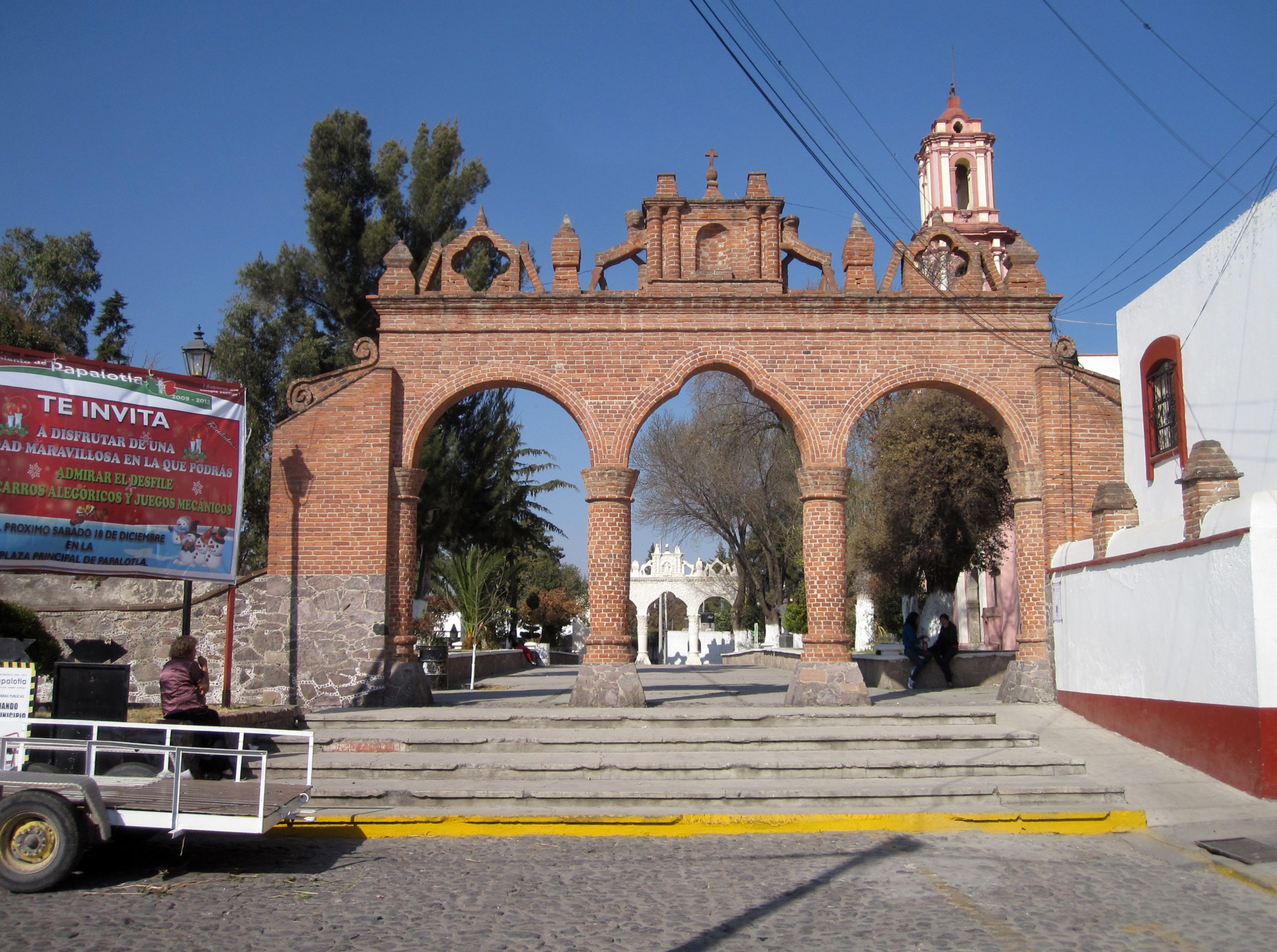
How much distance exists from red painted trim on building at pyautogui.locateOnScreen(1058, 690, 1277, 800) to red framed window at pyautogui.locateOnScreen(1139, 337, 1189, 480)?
307cm

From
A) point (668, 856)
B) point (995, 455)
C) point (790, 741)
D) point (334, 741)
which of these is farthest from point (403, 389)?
point (995, 455)

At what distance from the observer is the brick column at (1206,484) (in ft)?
33.5

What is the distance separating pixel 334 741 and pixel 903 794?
5.93 metres

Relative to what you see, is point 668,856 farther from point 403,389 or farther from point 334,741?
point 403,389

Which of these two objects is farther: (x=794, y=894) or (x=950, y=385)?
(x=950, y=385)

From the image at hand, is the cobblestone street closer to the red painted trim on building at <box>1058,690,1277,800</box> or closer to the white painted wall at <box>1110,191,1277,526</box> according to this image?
the red painted trim on building at <box>1058,690,1277,800</box>

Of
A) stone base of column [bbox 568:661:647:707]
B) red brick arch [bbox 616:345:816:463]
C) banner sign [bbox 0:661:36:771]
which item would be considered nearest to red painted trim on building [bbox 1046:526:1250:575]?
red brick arch [bbox 616:345:816:463]

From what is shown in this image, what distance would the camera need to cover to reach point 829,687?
44.1ft

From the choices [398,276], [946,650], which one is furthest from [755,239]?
[946,650]

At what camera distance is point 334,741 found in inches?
437

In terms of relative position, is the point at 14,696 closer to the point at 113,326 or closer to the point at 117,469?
the point at 117,469

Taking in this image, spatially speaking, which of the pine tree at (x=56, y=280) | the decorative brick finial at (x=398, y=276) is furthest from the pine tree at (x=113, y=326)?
the decorative brick finial at (x=398, y=276)

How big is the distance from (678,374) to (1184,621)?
22.8 ft

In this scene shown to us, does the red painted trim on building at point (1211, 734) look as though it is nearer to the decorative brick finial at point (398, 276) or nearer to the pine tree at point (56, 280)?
the decorative brick finial at point (398, 276)
